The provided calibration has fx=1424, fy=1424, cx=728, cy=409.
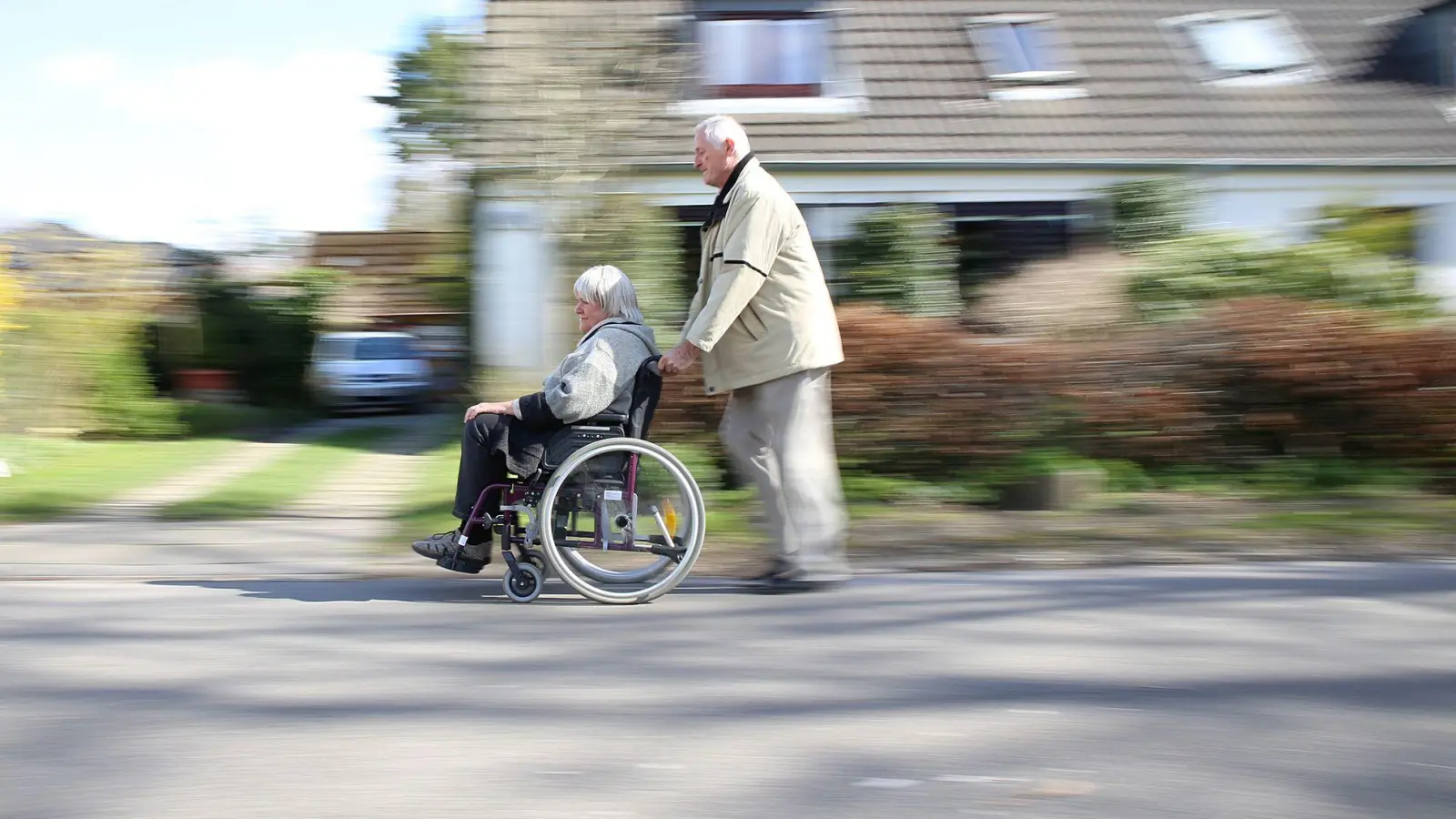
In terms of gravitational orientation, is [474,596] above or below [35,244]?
below

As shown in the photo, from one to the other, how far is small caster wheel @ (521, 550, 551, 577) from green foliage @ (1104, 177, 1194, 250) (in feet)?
35.3

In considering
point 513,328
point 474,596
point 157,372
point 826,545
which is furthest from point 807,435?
point 157,372

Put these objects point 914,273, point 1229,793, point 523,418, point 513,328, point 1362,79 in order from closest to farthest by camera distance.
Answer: point 1229,793
point 523,418
point 914,273
point 513,328
point 1362,79

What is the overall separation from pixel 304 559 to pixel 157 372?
449 inches

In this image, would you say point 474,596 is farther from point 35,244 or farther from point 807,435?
point 35,244

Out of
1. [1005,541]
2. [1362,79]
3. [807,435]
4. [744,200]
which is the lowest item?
[1005,541]

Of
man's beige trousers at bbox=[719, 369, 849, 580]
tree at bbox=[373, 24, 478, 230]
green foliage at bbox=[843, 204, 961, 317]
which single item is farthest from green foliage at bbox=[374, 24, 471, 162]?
green foliage at bbox=[843, 204, 961, 317]

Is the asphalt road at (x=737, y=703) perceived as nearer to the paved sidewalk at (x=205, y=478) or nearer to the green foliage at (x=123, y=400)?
the paved sidewalk at (x=205, y=478)

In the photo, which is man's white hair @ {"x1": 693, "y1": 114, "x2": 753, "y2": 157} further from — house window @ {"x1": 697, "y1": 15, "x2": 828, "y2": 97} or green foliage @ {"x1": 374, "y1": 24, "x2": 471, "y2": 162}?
house window @ {"x1": 697, "y1": 15, "x2": 828, "y2": 97}

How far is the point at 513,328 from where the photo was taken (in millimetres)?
15117

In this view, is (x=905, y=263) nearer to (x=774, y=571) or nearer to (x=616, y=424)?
(x=774, y=571)

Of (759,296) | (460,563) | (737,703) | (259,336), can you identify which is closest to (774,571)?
(759,296)

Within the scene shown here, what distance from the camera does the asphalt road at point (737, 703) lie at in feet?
11.2

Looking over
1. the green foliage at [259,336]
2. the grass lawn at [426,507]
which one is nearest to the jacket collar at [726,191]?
the grass lawn at [426,507]
